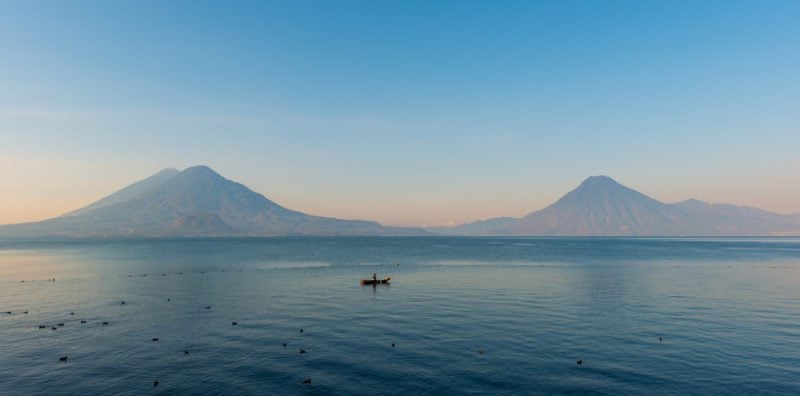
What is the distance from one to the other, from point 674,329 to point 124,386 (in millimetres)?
56764

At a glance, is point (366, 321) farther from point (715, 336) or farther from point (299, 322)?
point (715, 336)

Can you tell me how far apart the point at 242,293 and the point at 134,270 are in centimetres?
6573

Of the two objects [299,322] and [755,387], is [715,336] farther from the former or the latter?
[299,322]

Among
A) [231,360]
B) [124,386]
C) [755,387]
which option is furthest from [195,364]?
[755,387]

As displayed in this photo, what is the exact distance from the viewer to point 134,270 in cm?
12325

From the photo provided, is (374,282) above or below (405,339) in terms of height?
above

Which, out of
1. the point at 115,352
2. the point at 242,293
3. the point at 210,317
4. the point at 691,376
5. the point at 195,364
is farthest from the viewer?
the point at 242,293

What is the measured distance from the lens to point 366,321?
2141 inches

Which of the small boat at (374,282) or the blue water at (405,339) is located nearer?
the blue water at (405,339)

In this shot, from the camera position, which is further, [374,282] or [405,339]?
[374,282]

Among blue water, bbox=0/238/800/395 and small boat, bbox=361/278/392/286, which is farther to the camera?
small boat, bbox=361/278/392/286

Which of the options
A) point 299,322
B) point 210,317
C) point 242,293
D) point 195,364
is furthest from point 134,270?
point 195,364

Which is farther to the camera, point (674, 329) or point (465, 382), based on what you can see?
point (674, 329)

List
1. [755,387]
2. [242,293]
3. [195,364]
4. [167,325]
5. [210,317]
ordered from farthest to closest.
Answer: [242,293]
[210,317]
[167,325]
[195,364]
[755,387]
